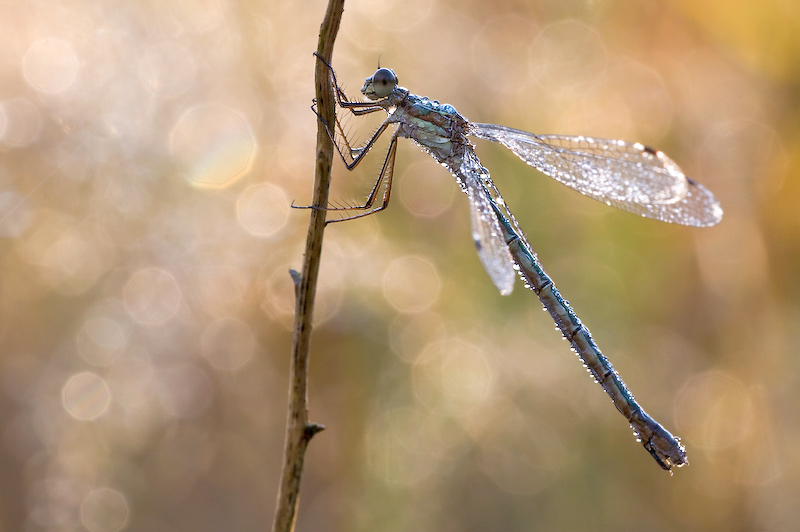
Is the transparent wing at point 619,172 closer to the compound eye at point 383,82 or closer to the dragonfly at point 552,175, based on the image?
the dragonfly at point 552,175

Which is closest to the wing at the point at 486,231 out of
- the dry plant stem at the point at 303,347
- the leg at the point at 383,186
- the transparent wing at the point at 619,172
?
the transparent wing at the point at 619,172

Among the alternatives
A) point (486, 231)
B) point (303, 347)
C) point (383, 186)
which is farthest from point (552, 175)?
point (303, 347)

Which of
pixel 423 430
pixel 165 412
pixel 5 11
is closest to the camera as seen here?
pixel 5 11

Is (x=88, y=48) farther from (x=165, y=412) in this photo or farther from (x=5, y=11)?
(x=165, y=412)

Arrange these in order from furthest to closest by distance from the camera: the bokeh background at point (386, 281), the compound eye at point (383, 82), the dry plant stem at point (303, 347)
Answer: the bokeh background at point (386, 281) → the compound eye at point (383, 82) → the dry plant stem at point (303, 347)

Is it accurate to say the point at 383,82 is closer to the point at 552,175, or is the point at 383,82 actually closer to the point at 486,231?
the point at 486,231

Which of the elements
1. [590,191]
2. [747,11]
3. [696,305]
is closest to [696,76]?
[747,11]
